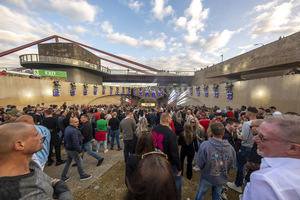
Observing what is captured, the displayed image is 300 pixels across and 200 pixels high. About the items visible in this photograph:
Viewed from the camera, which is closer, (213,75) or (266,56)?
(266,56)

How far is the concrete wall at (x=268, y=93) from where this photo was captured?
7621 millimetres

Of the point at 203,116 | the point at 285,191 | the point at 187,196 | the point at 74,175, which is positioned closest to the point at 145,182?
the point at 285,191

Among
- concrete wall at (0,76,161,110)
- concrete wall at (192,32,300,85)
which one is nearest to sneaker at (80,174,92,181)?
concrete wall at (0,76,161,110)

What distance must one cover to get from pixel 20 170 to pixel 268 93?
1384 centimetres

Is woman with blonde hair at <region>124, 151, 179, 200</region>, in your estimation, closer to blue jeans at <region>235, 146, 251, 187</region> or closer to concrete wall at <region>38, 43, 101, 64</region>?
blue jeans at <region>235, 146, 251, 187</region>

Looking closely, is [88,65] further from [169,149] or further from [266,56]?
[266,56]

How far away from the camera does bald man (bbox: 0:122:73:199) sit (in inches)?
40.1

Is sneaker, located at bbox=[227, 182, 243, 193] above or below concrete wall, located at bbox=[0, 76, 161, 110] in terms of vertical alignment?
below

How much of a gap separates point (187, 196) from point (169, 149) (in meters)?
1.55

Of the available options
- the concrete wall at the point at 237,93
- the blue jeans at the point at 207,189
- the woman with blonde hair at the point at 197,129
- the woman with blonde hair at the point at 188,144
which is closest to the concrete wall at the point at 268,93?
the concrete wall at the point at 237,93

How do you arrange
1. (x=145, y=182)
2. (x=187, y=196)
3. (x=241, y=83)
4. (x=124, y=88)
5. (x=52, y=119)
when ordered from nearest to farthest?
(x=145, y=182) → (x=187, y=196) → (x=52, y=119) → (x=241, y=83) → (x=124, y=88)

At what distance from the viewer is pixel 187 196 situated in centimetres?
298

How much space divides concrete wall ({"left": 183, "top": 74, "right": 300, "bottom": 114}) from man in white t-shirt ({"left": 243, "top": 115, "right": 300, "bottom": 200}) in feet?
33.9

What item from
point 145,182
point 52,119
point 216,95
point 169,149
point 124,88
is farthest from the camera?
point 124,88
